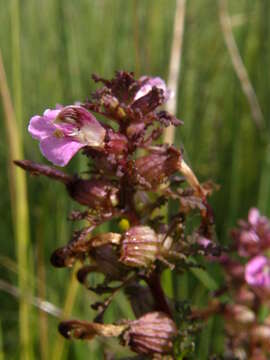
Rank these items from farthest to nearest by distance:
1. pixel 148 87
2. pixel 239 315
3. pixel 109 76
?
pixel 109 76, pixel 239 315, pixel 148 87

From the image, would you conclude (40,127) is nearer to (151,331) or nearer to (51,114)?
(51,114)

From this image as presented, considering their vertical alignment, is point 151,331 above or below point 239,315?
above

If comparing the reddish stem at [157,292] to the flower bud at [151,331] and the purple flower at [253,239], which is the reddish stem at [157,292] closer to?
the flower bud at [151,331]

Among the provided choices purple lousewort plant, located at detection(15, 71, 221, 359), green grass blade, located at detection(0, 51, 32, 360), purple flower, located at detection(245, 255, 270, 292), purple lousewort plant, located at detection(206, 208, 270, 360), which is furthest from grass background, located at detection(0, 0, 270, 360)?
purple lousewort plant, located at detection(15, 71, 221, 359)

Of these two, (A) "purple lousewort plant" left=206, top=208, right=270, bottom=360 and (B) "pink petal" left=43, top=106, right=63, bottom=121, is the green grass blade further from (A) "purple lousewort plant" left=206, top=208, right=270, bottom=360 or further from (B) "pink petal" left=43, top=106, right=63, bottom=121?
(B) "pink petal" left=43, top=106, right=63, bottom=121

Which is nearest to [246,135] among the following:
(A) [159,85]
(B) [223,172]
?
(B) [223,172]

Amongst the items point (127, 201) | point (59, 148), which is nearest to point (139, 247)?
point (127, 201)
